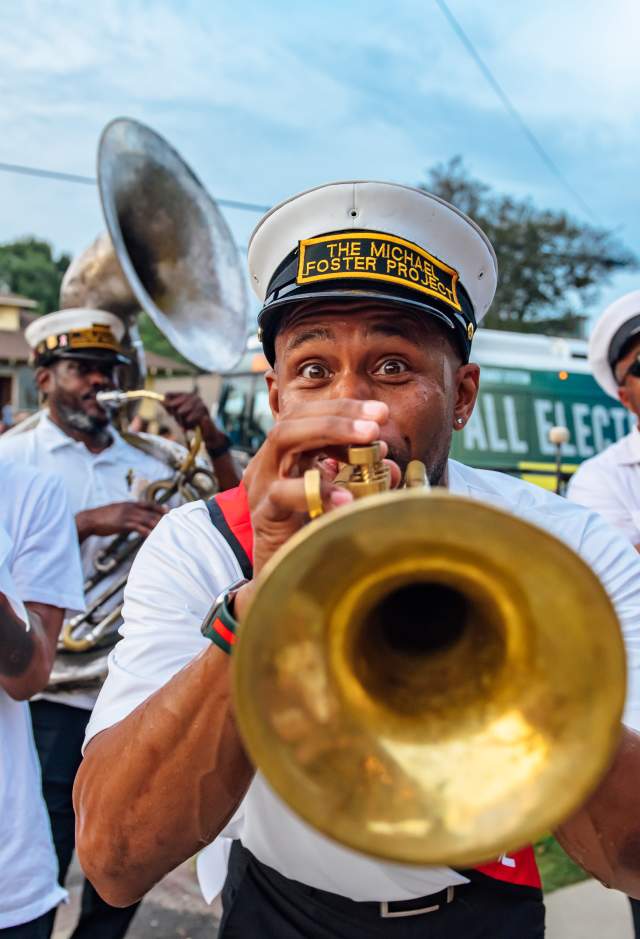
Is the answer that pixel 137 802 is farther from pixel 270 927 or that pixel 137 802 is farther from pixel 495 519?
pixel 495 519

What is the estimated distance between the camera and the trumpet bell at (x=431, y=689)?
899mm

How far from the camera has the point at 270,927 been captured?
4.94 feet

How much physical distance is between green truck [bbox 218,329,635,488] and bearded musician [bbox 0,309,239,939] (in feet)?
11.8

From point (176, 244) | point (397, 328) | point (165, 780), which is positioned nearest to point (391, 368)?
point (397, 328)

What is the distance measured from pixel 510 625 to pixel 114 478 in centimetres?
290

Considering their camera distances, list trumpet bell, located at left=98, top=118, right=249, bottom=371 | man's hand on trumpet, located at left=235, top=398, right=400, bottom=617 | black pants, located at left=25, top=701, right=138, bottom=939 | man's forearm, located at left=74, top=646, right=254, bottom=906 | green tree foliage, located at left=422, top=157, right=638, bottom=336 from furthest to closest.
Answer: green tree foliage, located at left=422, top=157, right=638, bottom=336
trumpet bell, located at left=98, top=118, right=249, bottom=371
black pants, located at left=25, top=701, right=138, bottom=939
man's forearm, located at left=74, top=646, right=254, bottom=906
man's hand on trumpet, located at left=235, top=398, right=400, bottom=617

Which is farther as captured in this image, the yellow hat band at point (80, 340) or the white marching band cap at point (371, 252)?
the yellow hat band at point (80, 340)

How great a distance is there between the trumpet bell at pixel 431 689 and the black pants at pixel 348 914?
61 centimetres

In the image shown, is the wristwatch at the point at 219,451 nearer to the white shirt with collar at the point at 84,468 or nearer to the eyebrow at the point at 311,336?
the white shirt with collar at the point at 84,468

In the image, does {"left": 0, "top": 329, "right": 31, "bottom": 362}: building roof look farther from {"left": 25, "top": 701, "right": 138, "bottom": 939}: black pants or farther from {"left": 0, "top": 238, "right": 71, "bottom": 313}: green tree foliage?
{"left": 25, "top": 701, "right": 138, "bottom": 939}: black pants

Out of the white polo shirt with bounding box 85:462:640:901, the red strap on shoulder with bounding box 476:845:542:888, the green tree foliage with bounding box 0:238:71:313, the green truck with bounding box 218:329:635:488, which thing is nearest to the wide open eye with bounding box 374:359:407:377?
the white polo shirt with bounding box 85:462:640:901

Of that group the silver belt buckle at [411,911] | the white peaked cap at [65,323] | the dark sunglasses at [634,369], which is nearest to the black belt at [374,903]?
the silver belt buckle at [411,911]

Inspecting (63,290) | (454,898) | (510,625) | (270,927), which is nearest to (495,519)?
(510,625)

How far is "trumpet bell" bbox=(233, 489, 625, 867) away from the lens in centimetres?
90
